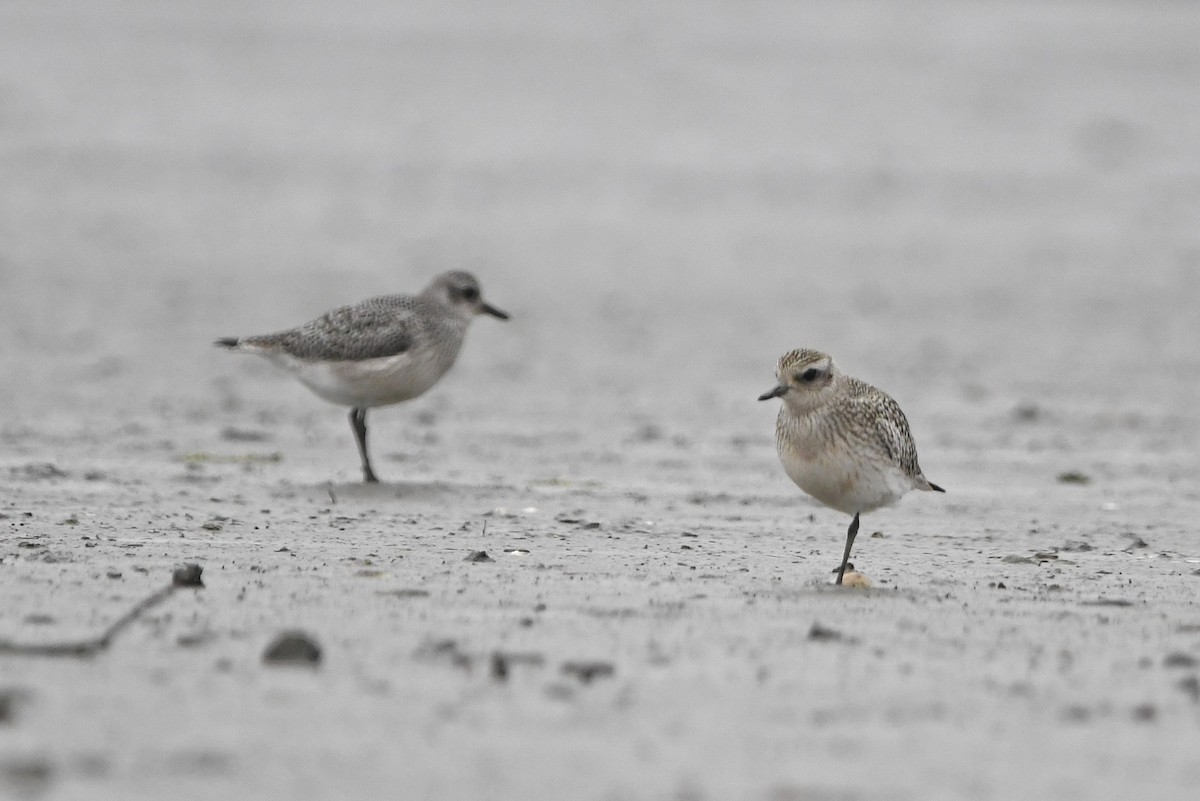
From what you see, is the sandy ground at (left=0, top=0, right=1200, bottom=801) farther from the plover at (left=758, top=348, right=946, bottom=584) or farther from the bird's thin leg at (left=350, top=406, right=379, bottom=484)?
the plover at (left=758, top=348, right=946, bottom=584)

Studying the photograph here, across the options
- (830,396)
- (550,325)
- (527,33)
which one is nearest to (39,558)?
(830,396)

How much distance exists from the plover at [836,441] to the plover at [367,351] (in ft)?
8.92

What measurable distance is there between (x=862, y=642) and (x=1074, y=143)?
1587cm

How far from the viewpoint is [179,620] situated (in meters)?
5.16

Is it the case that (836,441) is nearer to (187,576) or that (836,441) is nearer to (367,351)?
(187,576)

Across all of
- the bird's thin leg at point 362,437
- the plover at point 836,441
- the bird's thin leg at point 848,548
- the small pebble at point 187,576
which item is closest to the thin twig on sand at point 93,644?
the small pebble at point 187,576

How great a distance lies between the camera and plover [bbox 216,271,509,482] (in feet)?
30.8

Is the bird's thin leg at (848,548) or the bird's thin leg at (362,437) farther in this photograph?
the bird's thin leg at (362,437)

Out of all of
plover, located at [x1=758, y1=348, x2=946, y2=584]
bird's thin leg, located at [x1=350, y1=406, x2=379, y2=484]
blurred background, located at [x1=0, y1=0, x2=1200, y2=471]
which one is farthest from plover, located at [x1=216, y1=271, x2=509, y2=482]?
plover, located at [x1=758, y1=348, x2=946, y2=584]

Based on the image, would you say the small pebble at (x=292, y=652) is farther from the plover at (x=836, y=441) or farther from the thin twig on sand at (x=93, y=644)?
the plover at (x=836, y=441)

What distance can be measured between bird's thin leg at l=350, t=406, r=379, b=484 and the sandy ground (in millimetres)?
160

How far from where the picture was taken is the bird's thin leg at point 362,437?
8570 mm

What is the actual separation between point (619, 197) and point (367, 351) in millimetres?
8690

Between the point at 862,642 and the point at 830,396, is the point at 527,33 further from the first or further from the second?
the point at 862,642
